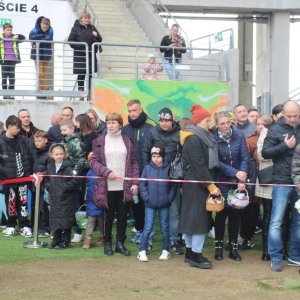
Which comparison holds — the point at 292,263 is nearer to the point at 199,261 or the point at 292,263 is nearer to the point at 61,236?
the point at 199,261

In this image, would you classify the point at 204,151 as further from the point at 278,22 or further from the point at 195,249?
the point at 278,22

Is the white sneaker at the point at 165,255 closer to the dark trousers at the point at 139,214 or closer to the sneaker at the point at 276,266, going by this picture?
the dark trousers at the point at 139,214

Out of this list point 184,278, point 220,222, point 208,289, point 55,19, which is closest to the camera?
point 208,289

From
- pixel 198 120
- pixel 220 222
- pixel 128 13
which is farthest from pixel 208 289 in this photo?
pixel 128 13

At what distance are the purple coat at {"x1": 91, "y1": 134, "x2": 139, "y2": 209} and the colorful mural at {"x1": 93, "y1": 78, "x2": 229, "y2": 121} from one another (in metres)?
5.54

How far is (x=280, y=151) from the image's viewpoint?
22.4 feet

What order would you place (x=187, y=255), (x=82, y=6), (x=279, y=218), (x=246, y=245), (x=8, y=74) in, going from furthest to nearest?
1. (x=82, y=6)
2. (x=8, y=74)
3. (x=246, y=245)
4. (x=187, y=255)
5. (x=279, y=218)

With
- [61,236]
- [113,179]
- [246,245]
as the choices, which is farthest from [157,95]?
[113,179]

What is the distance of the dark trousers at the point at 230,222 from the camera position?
24.3 ft

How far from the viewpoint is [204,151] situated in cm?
693

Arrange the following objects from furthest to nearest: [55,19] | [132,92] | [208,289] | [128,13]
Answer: [128,13] < [55,19] < [132,92] < [208,289]

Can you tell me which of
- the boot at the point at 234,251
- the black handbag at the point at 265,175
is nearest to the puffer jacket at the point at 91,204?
Result: the boot at the point at 234,251

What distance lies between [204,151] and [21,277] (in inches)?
98.1

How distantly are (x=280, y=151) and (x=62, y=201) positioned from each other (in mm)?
2861
